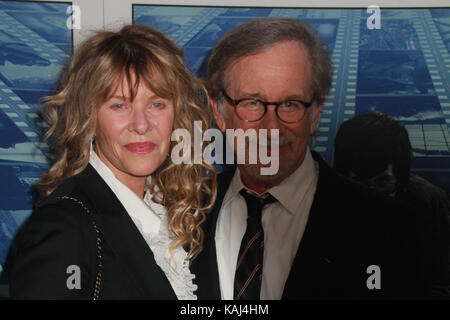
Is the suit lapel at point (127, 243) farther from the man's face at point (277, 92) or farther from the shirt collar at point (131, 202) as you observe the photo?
the man's face at point (277, 92)

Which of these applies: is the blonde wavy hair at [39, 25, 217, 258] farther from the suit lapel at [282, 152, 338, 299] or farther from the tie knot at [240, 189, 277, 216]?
the suit lapel at [282, 152, 338, 299]

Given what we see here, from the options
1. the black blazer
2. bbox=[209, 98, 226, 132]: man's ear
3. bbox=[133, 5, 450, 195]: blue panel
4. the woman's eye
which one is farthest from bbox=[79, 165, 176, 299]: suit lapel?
bbox=[133, 5, 450, 195]: blue panel

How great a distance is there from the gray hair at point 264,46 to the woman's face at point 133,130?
19 centimetres

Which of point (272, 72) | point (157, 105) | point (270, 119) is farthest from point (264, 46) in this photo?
point (157, 105)

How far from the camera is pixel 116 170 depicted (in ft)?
3.49

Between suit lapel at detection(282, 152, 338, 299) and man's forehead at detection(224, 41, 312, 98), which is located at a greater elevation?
man's forehead at detection(224, 41, 312, 98)

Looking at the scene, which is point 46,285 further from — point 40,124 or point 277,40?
point 277,40

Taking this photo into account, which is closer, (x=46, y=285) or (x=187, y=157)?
(x=46, y=285)

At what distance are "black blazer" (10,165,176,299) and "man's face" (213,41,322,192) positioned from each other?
361 millimetres

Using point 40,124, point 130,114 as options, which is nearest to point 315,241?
point 130,114

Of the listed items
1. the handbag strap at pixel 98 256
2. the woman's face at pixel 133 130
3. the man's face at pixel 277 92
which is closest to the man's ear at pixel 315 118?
the man's face at pixel 277 92

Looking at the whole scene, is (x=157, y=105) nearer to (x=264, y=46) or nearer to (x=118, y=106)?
(x=118, y=106)

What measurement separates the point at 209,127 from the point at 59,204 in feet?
1.47

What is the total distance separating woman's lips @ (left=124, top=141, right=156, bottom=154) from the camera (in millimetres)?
1023
